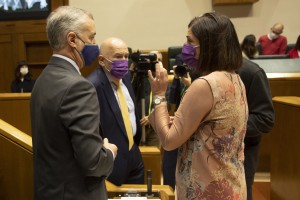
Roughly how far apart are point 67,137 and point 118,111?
0.88 metres

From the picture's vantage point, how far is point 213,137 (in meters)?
1.27

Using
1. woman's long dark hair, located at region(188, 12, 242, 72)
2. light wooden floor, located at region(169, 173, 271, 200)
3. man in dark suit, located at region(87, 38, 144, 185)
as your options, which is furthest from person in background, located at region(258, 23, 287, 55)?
woman's long dark hair, located at region(188, 12, 242, 72)

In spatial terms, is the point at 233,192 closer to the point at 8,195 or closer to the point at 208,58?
the point at 208,58

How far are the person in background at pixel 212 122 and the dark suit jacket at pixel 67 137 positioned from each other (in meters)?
0.28

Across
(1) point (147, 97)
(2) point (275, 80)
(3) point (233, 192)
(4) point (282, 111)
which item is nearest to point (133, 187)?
(3) point (233, 192)

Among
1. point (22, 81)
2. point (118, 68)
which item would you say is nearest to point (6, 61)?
point (22, 81)

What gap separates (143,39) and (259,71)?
5.51 meters

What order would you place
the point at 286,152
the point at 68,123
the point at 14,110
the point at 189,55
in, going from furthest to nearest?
the point at 14,110, the point at 286,152, the point at 189,55, the point at 68,123

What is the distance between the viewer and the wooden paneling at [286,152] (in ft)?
8.66

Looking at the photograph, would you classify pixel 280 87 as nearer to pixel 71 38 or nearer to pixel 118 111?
pixel 118 111

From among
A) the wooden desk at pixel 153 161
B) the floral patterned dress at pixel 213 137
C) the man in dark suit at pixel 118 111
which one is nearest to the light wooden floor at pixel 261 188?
the wooden desk at pixel 153 161

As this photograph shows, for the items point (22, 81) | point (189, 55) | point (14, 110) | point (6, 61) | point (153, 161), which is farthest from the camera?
point (6, 61)

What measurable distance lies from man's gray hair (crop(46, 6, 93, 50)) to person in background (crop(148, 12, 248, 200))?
402 mm

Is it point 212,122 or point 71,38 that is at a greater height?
point 71,38
